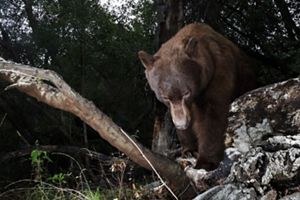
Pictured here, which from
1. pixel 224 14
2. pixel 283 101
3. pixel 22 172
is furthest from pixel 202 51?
pixel 22 172

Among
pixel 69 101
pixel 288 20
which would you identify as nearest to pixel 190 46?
pixel 69 101

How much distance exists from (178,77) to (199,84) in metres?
0.23

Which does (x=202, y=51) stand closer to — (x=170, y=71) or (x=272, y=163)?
(x=170, y=71)

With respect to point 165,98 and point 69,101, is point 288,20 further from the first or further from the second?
point 69,101

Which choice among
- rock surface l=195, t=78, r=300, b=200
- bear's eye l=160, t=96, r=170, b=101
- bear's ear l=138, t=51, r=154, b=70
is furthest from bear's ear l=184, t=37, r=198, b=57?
rock surface l=195, t=78, r=300, b=200

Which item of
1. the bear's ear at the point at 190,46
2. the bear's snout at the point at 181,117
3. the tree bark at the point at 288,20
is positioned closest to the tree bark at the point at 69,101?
the bear's snout at the point at 181,117

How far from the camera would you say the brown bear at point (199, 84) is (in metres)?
4.56

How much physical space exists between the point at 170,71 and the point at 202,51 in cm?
45

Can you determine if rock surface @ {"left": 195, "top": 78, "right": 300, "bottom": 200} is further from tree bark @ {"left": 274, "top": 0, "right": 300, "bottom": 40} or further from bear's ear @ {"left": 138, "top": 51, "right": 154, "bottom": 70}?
tree bark @ {"left": 274, "top": 0, "right": 300, "bottom": 40}

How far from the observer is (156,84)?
185 inches

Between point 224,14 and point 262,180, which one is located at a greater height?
point 224,14

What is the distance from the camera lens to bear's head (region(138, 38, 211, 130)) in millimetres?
4504

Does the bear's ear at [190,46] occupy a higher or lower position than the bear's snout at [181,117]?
higher

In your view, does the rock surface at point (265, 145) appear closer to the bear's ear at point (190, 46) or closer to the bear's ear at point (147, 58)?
the bear's ear at point (190, 46)
